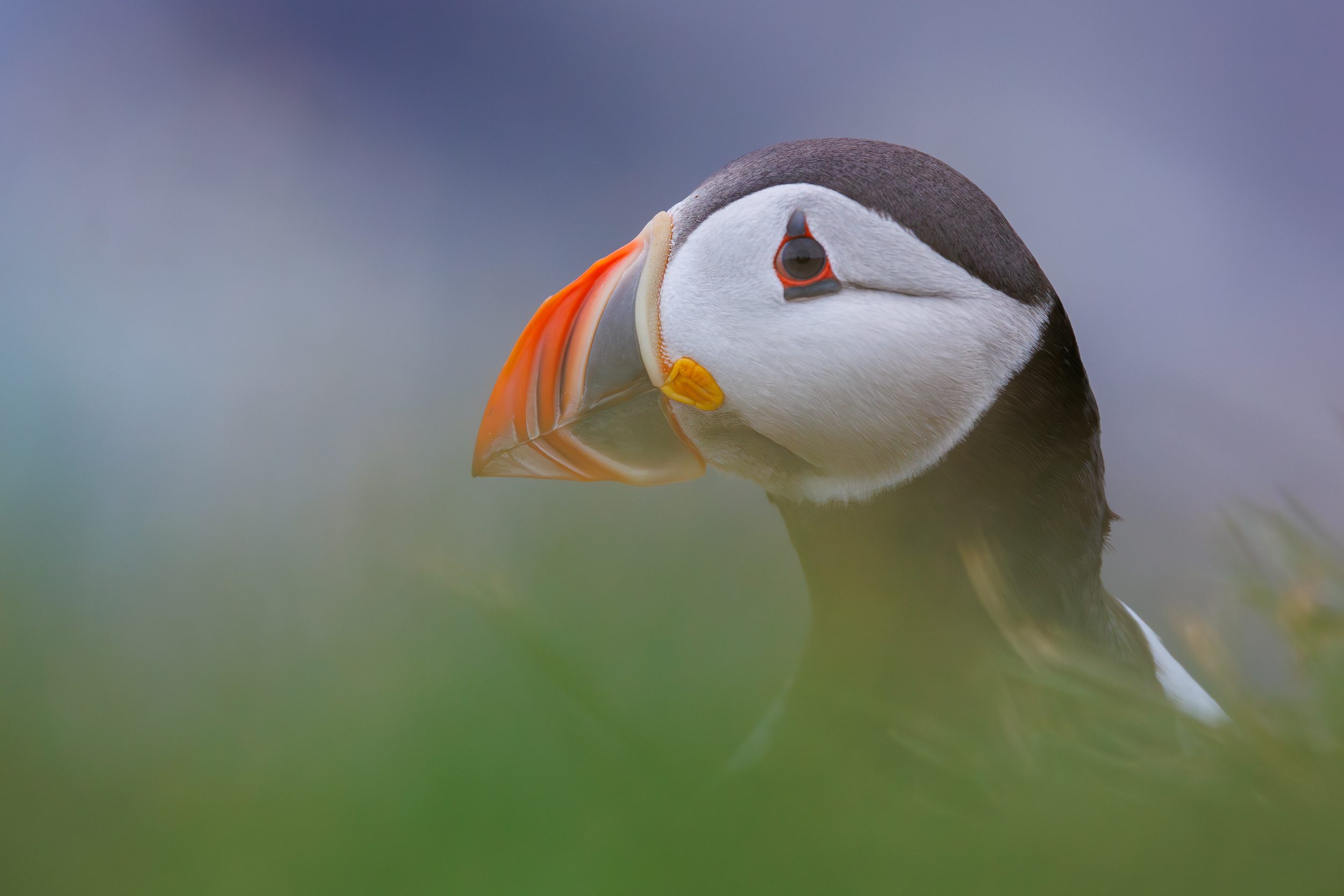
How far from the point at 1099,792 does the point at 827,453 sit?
2.41 feet

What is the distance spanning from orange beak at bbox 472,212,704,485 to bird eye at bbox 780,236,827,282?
0.15 m

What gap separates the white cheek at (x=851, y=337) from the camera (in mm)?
872

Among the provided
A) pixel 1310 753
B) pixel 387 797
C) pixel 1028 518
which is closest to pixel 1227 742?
pixel 1310 753

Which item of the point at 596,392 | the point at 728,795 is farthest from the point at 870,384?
the point at 728,795

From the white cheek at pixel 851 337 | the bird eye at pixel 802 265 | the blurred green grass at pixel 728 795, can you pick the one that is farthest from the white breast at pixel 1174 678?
the blurred green grass at pixel 728 795

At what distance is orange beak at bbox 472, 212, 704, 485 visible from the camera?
96 centimetres

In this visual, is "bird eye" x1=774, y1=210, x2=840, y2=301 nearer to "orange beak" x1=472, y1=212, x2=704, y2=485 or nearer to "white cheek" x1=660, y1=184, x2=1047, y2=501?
"white cheek" x1=660, y1=184, x2=1047, y2=501

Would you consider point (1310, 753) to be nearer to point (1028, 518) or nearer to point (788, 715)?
point (788, 715)

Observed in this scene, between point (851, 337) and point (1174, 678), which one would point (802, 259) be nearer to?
point (851, 337)

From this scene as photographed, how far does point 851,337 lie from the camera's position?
0.88 metres

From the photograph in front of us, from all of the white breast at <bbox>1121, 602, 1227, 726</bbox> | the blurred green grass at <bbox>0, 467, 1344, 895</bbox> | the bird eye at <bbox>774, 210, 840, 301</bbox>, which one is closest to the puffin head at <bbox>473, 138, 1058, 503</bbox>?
the bird eye at <bbox>774, 210, 840, 301</bbox>

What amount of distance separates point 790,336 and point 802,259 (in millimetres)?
87

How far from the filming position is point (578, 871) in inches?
7.8

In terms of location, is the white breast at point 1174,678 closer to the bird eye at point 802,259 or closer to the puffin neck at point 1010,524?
the puffin neck at point 1010,524
